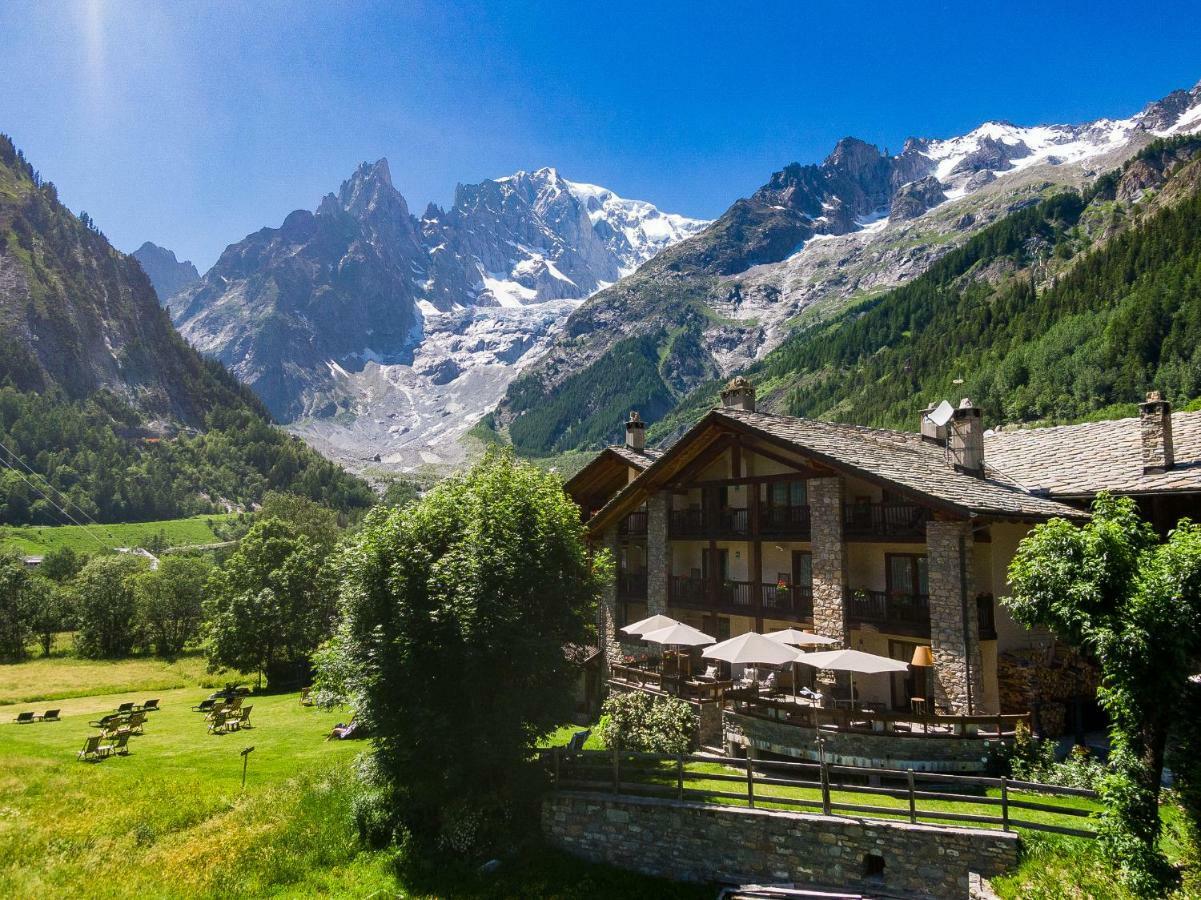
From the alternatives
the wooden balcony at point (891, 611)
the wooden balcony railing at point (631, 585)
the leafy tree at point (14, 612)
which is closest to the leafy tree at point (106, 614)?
the leafy tree at point (14, 612)

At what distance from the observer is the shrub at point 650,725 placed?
766 inches

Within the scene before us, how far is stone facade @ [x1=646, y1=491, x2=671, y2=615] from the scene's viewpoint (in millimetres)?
28312

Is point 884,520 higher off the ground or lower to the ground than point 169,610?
higher

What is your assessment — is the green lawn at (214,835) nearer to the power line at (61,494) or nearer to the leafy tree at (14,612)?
the leafy tree at (14,612)

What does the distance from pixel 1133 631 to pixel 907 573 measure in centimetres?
1115

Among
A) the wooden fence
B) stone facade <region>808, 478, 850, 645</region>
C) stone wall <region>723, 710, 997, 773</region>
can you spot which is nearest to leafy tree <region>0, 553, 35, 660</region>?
the wooden fence

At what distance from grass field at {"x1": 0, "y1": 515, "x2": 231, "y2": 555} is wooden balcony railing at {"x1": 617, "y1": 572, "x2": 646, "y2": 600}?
384 feet

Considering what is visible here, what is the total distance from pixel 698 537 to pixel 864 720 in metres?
11.1

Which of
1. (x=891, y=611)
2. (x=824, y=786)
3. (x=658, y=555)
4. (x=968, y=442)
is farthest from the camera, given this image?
(x=658, y=555)

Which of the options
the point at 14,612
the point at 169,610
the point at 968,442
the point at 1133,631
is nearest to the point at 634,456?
the point at 968,442

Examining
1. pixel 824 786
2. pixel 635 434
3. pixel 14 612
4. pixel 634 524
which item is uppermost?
pixel 635 434

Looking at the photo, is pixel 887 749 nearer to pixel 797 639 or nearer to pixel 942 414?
pixel 797 639

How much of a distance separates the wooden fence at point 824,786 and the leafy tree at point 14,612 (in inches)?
2456

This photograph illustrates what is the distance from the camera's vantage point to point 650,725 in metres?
19.8
